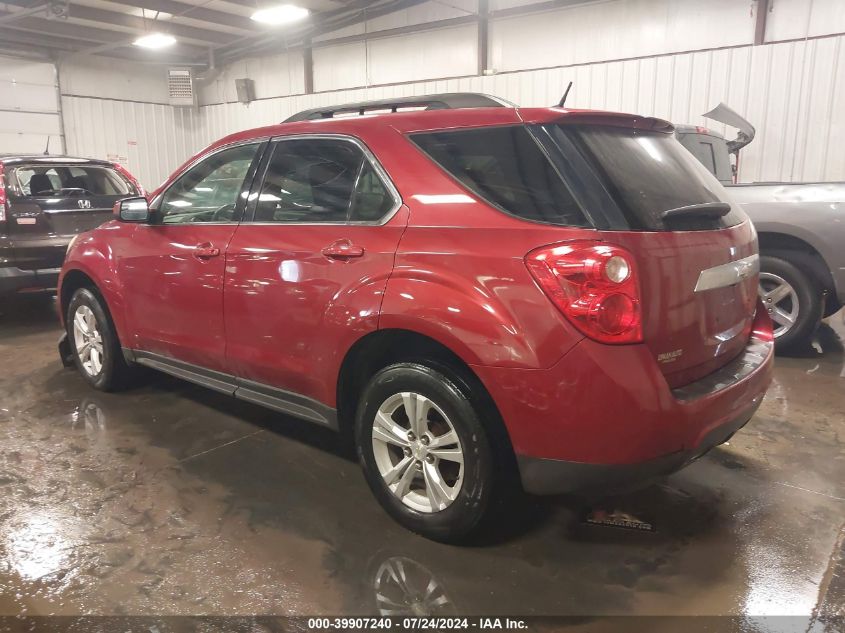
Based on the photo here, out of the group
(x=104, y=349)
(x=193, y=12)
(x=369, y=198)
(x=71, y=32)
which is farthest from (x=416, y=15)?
(x=369, y=198)

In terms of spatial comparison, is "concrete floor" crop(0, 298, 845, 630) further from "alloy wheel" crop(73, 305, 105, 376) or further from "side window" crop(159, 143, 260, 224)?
"side window" crop(159, 143, 260, 224)

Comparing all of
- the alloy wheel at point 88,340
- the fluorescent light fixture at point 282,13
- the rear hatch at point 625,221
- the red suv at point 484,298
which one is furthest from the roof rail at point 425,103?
the fluorescent light fixture at point 282,13

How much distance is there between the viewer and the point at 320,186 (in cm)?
269

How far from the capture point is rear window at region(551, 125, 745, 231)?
2.07m

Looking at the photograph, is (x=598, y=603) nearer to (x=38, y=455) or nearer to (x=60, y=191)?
(x=38, y=455)

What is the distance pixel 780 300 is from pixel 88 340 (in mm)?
4915

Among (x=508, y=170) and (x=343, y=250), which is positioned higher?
(x=508, y=170)

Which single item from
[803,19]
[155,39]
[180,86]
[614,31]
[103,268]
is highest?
[155,39]

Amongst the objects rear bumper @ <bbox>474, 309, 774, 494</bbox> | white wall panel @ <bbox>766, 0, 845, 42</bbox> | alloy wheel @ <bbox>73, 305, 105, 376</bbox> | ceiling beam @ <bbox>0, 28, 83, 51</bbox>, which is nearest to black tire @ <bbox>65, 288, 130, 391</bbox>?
alloy wheel @ <bbox>73, 305, 105, 376</bbox>

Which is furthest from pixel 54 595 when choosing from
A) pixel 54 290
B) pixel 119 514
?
pixel 54 290

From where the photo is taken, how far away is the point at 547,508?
2.62 meters

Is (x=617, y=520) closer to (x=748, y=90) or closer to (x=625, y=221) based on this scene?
(x=625, y=221)

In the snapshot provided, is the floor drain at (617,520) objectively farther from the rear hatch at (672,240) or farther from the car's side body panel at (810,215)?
the car's side body panel at (810,215)

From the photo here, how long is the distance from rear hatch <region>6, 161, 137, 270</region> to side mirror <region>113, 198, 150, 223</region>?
2.71 m
